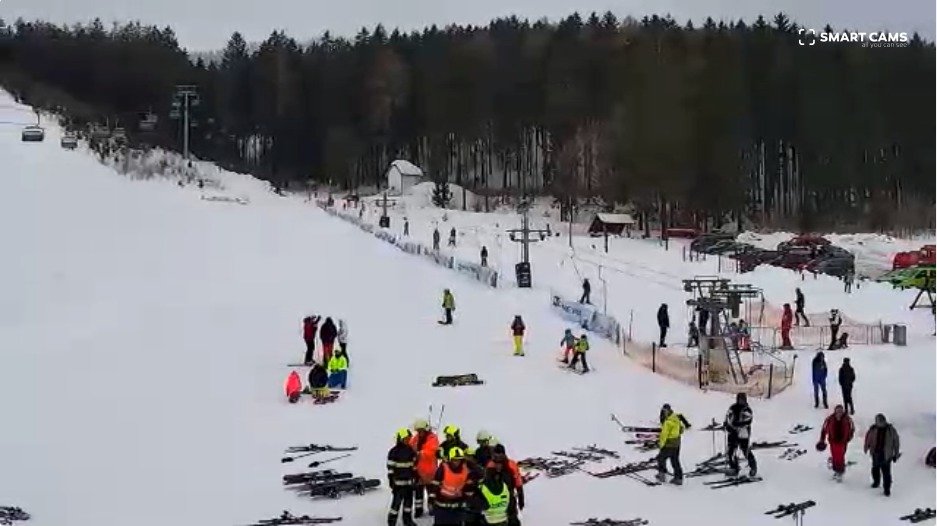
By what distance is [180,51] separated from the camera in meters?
96.6

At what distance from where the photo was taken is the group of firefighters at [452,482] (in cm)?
941

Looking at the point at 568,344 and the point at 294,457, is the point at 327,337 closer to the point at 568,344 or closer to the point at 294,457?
the point at 568,344

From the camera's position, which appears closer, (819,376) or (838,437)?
(838,437)

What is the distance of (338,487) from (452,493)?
10.2 ft

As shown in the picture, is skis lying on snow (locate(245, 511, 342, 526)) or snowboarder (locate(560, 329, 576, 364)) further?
snowboarder (locate(560, 329, 576, 364))

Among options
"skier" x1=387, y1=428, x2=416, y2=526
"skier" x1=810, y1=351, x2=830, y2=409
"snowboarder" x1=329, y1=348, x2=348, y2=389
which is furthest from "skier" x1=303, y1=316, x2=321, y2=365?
"skier" x1=387, y1=428, x2=416, y2=526

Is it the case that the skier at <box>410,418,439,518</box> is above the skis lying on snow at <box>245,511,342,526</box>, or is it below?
above

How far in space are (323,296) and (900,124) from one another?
50.6m

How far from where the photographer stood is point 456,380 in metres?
19.1

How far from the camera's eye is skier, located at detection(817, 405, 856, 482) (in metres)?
12.9

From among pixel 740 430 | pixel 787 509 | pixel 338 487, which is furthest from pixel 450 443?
pixel 740 430

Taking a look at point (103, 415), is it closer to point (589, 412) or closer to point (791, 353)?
point (589, 412)

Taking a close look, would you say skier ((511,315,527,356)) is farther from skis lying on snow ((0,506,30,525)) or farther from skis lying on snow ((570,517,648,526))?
skis lying on snow ((0,506,30,525))

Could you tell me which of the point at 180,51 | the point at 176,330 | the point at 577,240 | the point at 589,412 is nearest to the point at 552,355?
the point at 589,412
